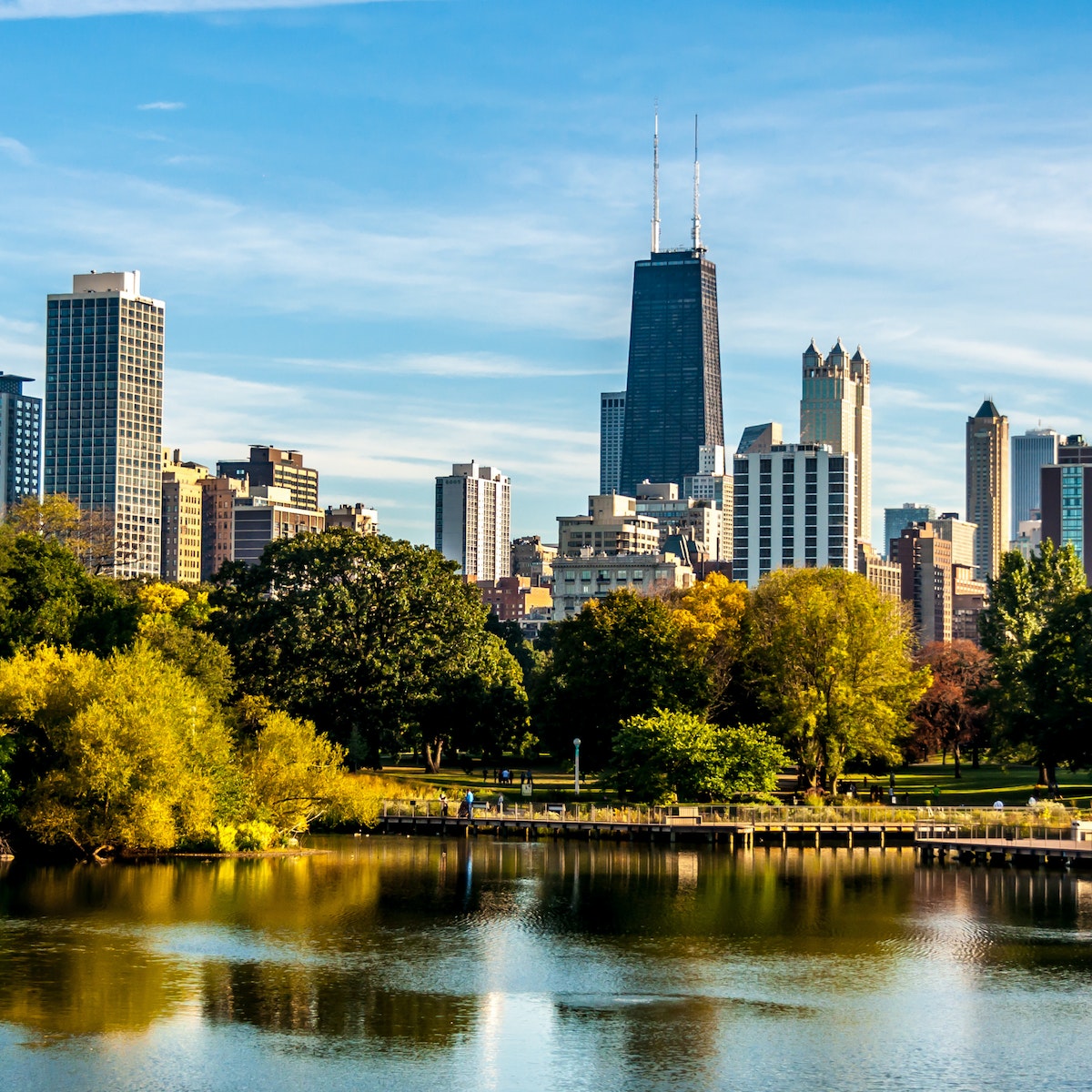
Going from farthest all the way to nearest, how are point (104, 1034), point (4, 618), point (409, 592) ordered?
point (409, 592)
point (4, 618)
point (104, 1034)

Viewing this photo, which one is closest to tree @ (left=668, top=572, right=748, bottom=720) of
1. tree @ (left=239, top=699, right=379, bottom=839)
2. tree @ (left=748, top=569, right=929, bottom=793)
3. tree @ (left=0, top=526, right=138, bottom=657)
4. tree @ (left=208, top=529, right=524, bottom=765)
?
tree @ (left=748, top=569, right=929, bottom=793)

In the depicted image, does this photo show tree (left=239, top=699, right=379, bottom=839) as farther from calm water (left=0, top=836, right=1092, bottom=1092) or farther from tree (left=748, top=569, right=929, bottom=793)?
tree (left=748, top=569, right=929, bottom=793)

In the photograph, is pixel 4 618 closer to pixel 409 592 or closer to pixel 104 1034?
pixel 409 592

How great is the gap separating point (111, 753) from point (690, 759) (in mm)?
30138

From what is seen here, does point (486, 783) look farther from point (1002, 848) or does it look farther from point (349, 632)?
point (1002, 848)

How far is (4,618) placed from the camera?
3275 inches

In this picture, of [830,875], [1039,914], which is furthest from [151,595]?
[1039,914]

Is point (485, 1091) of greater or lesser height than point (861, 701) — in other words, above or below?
below

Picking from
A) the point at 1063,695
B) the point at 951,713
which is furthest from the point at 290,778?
the point at 951,713

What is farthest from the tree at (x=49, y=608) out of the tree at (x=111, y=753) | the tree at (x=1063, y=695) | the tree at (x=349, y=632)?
the tree at (x=1063, y=695)

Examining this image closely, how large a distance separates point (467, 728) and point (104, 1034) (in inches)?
2361

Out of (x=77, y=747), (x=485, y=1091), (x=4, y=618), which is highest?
(x=4, y=618)

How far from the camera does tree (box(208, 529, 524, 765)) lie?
314 feet

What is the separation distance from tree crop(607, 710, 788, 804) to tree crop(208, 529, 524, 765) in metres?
14.7
